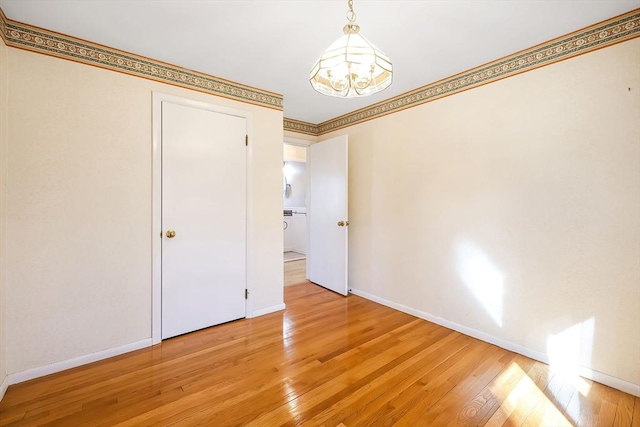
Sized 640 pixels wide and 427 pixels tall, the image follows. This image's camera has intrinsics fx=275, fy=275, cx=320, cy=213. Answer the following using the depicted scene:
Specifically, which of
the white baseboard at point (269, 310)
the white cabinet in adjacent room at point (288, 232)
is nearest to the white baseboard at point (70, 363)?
the white baseboard at point (269, 310)

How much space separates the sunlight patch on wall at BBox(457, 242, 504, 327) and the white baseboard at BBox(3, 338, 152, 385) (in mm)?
2923

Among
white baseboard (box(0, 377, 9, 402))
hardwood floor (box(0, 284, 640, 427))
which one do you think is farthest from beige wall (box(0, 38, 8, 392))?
hardwood floor (box(0, 284, 640, 427))

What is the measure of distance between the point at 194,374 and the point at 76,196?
1592 mm

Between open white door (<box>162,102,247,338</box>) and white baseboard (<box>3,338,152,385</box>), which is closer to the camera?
white baseboard (<box>3,338,152,385</box>)

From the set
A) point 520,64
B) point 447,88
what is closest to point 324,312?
point 447,88

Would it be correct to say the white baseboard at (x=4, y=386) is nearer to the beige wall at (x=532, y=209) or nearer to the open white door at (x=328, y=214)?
the open white door at (x=328, y=214)

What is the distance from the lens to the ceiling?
5.58 ft

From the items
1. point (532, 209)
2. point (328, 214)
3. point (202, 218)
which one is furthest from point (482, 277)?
point (202, 218)

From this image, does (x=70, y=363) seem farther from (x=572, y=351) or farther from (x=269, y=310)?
(x=572, y=351)

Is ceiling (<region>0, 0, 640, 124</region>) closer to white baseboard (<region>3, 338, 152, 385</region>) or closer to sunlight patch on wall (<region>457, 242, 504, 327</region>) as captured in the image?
sunlight patch on wall (<region>457, 242, 504, 327</region>)

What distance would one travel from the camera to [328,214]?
12.7 ft

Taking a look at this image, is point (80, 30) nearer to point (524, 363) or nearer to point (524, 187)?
point (524, 187)

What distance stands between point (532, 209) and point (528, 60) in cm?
118

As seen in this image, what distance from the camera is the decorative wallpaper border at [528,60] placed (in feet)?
5.92
